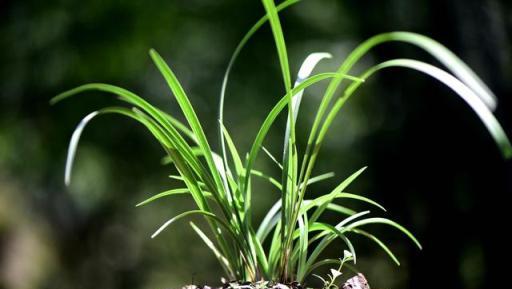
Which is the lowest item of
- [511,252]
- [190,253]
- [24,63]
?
[190,253]

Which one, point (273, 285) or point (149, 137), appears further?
point (149, 137)

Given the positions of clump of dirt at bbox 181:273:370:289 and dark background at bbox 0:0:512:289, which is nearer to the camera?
clump of dirt at bbox 181:273:370:289

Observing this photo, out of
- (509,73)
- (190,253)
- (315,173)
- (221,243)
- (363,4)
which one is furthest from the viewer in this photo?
(190,253)

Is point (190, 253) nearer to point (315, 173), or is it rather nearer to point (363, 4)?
point (315, 173)

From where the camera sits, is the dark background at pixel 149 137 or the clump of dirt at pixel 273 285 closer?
the clump of dirt at pixel 273 285

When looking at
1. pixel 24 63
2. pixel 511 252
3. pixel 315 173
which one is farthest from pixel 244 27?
pixel 511 252

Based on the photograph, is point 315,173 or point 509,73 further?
point 315,173

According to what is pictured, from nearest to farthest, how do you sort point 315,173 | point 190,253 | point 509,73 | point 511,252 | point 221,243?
point 221,243
point 511,252
point 509,73
point 315,173
point 190,253

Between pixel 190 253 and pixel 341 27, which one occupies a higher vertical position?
pixel 341 27
